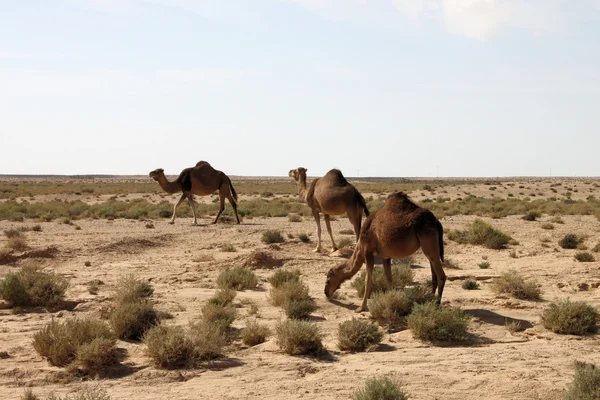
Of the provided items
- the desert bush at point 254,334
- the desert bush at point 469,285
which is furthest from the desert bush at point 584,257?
the desert bush at point 254,334

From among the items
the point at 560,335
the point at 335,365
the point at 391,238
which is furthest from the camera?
the point at 391,238

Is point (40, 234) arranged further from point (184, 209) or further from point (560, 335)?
point (560, 335)

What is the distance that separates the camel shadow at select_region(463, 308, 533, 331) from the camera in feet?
34.1

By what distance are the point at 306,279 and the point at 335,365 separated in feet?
20.8

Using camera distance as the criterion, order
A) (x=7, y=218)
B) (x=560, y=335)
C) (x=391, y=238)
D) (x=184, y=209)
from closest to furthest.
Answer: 1. (x=560, y=335)
2. (x=391, y=238)
3. (x=7, y=218)
4. (x=184, y=209)

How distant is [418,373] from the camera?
7.95 metres

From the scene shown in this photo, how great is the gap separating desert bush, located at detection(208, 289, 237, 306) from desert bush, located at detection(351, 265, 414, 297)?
2.44m

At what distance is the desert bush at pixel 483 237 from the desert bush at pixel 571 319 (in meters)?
9.60

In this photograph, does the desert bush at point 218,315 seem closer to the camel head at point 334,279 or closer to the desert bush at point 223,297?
the desert bush at point 223,297

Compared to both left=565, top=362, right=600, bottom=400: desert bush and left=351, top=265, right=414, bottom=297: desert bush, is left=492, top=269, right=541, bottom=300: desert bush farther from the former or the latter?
left=565, top=362, right=600, bottom=400: desert bush

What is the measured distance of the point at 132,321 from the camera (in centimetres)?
990

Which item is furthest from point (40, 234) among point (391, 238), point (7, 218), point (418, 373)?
point (418, 373)

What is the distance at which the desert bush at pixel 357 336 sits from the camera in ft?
29.8

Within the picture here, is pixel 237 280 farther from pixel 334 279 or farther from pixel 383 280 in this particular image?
pixel 383 280
